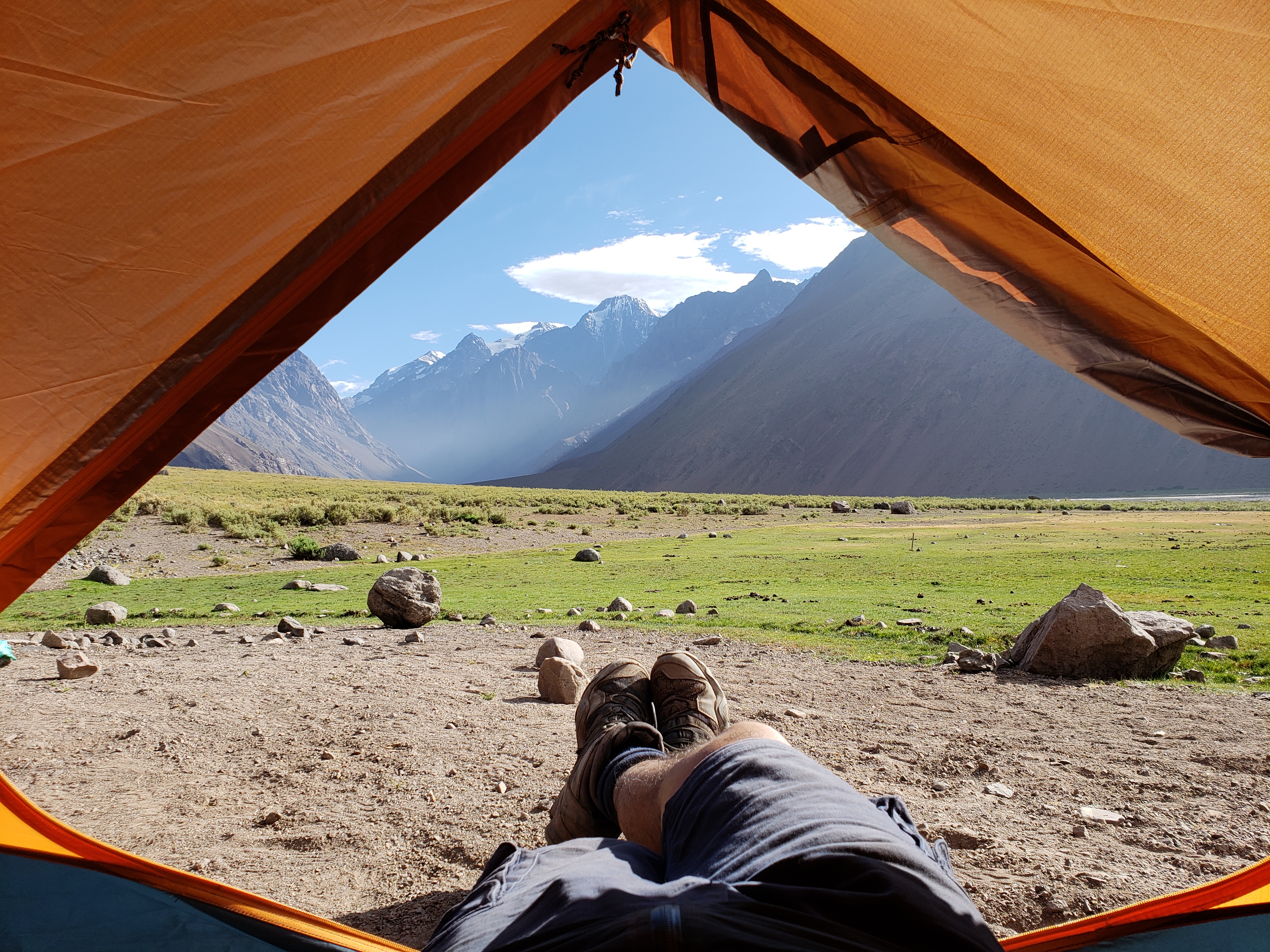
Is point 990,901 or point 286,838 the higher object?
point 286,838

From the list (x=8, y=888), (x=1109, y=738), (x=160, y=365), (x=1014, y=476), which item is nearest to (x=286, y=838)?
(x=8, y=888)

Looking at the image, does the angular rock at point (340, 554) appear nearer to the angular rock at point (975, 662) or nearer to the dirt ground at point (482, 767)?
the dirt ground at point (482, 767)

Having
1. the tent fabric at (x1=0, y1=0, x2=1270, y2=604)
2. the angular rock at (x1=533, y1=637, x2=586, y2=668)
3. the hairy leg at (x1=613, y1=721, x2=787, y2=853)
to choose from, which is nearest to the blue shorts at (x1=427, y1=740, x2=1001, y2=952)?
the hairy leg at (x1=613, y1=721, x2=787, y2=853)

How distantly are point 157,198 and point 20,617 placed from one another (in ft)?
32.2

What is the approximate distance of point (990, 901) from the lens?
2410 mm

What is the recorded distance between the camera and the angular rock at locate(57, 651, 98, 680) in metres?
5.37

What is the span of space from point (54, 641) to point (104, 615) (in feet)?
6.33

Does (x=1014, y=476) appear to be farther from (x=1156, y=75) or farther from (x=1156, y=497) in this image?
(x=1156, y=75)

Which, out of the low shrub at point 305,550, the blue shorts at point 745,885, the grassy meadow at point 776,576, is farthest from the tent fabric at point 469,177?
the low shrub at point 305,550

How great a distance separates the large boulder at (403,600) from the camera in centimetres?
835

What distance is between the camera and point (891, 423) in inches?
4833

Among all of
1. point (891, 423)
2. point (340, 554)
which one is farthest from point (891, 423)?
point (340, 554)

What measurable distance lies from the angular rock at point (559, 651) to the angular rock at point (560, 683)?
1.30 ft

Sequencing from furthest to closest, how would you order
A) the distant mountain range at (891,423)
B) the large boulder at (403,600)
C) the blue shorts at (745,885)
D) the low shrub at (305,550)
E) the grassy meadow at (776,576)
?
the distant mountain range at (891,423) < the low shrub at (305,550) < the grassy meadow at (776,576) < the large boulder at (403,600) < the blue shorts at (745,885)
